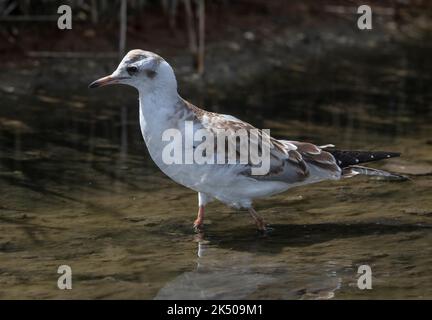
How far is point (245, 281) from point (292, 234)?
1.11 meters

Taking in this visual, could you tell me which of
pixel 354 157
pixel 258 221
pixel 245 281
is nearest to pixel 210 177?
pixel 258 221

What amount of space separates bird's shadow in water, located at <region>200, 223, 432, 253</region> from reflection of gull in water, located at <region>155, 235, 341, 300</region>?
1.00ft

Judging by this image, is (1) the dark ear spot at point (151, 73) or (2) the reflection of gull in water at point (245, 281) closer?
(2) the reflection of gull in water at point (245, 281)

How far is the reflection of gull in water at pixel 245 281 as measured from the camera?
6625 millimetres

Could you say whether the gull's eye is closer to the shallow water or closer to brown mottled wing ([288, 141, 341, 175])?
the shallow water

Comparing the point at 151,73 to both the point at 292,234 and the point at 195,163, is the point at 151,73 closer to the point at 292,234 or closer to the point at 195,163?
the point at 195,163

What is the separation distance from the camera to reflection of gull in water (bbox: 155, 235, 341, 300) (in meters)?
6.62

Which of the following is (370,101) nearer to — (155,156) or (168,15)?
(168,15)

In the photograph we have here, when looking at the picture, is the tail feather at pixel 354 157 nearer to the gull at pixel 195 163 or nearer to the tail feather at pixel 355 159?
the tail feather at pixel 355 159

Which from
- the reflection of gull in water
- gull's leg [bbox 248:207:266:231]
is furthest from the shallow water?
gull's leg [bbox 248:207:266:231]

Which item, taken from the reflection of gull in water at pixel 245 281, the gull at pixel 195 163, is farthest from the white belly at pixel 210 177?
the reflection of gull in water at pixel 245 281

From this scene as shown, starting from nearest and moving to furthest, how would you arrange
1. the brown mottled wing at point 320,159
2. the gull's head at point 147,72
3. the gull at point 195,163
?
the gull at point 195,163, the gull's head at point 147,72, the brown mottled wing at point 320,159

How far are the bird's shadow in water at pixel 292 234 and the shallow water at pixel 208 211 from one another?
0.02 m

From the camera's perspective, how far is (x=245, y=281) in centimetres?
688
